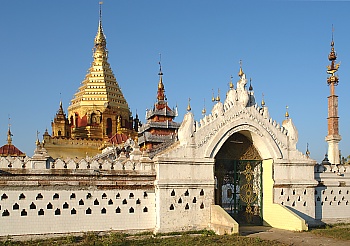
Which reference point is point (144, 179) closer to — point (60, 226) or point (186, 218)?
point (186, 218)

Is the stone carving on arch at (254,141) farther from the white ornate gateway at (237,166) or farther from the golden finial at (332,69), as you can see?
the golden finial at (332,69)

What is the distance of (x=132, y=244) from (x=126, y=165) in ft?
12.9

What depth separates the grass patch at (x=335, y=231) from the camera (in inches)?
749

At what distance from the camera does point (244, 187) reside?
76.5ft

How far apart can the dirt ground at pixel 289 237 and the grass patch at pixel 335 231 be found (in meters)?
0.50

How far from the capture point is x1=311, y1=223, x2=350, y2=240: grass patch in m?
19.0

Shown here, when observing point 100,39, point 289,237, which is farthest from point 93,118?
point 289,237

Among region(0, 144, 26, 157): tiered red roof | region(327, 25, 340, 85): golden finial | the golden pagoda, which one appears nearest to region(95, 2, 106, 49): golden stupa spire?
the golden pagoda

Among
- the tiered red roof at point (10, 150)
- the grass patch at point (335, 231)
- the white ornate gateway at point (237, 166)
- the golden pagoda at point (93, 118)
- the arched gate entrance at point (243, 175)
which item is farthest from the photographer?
the golden pagoda at point (93, 118)

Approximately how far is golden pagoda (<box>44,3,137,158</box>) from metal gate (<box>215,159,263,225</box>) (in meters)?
25.9

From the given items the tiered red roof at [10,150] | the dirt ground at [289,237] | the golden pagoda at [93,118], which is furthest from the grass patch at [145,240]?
the golden pagoda at [93,118]

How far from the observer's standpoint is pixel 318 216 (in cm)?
2300

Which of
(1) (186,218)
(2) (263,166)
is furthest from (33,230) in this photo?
(2) (263,166)

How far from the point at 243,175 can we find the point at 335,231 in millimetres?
5202
